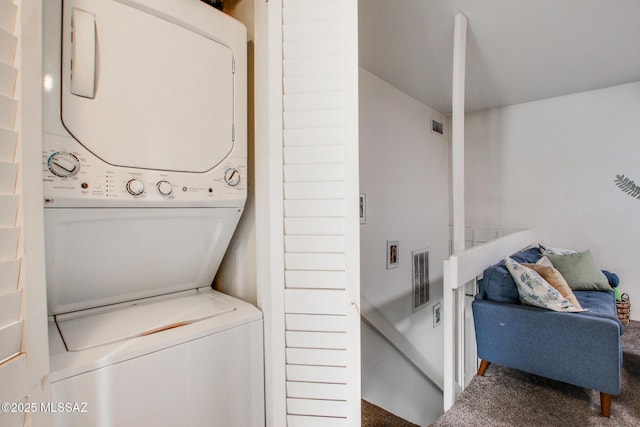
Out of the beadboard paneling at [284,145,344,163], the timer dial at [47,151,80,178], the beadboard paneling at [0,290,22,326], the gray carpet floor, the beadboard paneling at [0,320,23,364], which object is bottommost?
the gray carpet floor

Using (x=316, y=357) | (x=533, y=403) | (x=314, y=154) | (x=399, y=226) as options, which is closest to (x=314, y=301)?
(x=316, y=357)

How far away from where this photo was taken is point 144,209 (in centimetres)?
85

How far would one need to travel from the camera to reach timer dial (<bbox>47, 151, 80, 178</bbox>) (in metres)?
0.68

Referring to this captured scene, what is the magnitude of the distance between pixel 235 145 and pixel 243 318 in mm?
570

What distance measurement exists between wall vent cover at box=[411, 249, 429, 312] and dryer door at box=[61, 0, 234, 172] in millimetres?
2628

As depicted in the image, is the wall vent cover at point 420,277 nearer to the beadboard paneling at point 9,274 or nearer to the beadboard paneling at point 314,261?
the beadboard paneling at point 314,261

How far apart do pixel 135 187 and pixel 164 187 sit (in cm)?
7

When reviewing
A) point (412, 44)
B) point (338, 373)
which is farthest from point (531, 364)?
point (412, 44)

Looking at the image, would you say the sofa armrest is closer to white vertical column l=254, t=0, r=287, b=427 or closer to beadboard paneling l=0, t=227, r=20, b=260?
white vertical column l=254, t=0, r=287, b=427

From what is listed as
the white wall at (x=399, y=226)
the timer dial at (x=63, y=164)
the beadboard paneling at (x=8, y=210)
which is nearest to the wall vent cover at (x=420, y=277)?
the white wall at (x=399, y=226)

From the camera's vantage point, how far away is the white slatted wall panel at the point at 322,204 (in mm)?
887

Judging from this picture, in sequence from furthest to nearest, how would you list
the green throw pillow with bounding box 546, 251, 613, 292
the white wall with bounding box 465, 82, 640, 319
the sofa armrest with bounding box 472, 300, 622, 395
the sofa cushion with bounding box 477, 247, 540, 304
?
the white wall with bounding box 465, 82, 640, 319 → the green throw pillow with bounding box 546, 251, 613, 292 → the sofa cushion with bounding box 477, 247, 540, 304 → the sofa armrest with bounding box 472, 300, 622, 395

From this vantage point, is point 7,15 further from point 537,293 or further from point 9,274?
point 537,293

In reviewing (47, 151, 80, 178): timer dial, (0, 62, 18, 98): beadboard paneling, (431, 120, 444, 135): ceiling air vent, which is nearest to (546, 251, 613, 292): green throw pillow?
(431, 120, 444, 135): ceiling air vent
